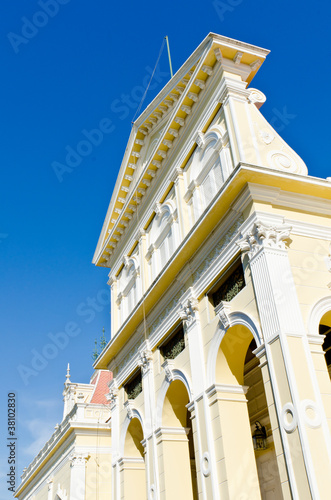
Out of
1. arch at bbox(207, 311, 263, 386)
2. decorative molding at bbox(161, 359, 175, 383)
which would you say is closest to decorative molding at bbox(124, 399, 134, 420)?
decorative molding at bbox(161, 359, 175, 383)

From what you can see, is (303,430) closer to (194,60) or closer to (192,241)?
(192,241)

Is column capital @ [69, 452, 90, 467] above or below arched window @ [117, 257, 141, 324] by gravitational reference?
below

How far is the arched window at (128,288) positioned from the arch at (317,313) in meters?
9.10

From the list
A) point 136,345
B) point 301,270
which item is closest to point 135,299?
point 136,345

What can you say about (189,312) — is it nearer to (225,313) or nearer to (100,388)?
(225,313)

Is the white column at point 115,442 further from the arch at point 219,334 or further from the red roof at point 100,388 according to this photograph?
the red roof at point 100,388

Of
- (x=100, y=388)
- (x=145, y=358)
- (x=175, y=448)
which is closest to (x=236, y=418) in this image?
(x=175, y=448)

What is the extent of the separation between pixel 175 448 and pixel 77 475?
1295 cm

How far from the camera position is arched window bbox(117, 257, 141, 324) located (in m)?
19.5

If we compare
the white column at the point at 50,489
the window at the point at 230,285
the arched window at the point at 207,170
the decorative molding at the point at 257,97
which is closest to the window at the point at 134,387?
the window at the point at 230,285

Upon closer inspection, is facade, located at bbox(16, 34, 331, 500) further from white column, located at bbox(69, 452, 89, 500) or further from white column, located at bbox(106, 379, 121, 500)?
white column, located at bbox(69, 452, 89, 500)

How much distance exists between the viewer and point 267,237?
36.9 ft

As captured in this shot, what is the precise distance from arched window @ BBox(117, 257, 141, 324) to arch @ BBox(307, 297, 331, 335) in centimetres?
910

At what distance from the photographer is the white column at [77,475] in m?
25.3
